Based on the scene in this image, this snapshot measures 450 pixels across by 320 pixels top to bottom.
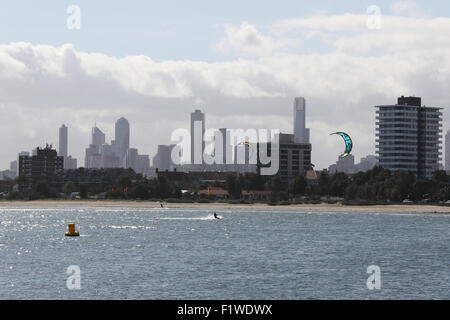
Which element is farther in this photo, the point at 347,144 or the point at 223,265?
the point at 347,144

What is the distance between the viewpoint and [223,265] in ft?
236

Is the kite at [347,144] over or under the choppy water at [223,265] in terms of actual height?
over

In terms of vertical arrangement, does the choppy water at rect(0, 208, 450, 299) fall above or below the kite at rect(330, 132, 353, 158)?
below

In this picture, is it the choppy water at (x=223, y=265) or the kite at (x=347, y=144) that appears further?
the kite at (x=347, y=144)

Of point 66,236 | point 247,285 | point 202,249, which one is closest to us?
point 247,285

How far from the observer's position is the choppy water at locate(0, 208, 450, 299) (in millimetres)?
54344

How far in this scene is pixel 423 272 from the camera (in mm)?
68688

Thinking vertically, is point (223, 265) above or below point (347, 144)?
below

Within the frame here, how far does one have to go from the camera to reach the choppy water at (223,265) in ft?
178

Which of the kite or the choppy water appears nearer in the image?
the choppy water
